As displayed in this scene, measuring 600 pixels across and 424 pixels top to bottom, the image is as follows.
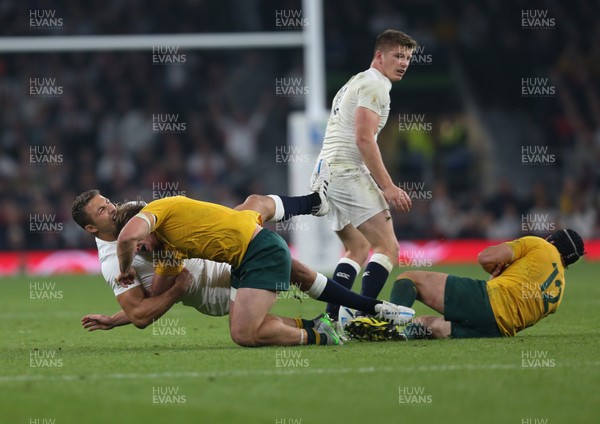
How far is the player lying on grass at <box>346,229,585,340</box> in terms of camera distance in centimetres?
718

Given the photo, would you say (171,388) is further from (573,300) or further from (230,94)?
(230,94)

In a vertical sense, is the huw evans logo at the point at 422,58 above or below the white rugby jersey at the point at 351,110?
above

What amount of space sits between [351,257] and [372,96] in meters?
1.21

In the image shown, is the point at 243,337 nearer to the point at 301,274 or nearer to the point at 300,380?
the point at 301,274

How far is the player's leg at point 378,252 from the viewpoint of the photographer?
25.5 ft

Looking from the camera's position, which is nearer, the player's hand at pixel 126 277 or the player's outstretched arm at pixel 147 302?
the player's hand at pixel 126 277

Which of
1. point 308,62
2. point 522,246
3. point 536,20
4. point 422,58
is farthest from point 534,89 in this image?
point 522,246

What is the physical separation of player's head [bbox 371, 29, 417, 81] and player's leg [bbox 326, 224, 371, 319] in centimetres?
119

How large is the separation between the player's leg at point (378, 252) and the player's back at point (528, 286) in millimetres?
849

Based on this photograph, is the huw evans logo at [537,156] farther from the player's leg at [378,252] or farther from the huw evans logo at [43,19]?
the player's leg at [378,252]

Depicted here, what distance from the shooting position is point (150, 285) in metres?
7.42

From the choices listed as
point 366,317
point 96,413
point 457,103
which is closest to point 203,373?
point 96,413

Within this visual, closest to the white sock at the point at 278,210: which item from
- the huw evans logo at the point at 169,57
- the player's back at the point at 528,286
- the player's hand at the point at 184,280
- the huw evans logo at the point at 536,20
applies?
the player's hand at the point at 184,280

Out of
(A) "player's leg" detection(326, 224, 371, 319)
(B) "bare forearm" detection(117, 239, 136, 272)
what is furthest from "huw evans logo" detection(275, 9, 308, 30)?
(B) "bare forearm" detection(117, 239, 136, 272)
